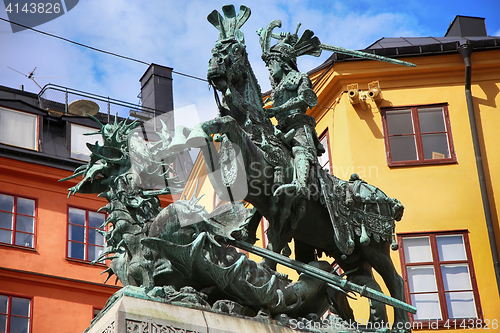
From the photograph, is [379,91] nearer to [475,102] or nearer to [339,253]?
[475,102]

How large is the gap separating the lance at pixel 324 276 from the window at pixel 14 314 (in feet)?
50.8

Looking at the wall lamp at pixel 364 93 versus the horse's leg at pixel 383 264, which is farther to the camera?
the wall lamp at pixel 364 93

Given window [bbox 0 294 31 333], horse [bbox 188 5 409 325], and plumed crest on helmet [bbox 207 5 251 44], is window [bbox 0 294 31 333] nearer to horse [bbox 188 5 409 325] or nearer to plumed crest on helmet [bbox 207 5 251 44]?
horse [bbox 188 5 409 325]

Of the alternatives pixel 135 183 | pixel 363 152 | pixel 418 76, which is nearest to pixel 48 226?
pixel 363 152

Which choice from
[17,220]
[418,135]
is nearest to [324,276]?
[418,135]

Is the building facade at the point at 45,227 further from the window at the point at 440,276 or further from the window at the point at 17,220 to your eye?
the window at the point at 440,276

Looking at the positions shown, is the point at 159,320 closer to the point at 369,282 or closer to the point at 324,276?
the point at 324,276

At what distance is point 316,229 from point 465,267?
1056cm

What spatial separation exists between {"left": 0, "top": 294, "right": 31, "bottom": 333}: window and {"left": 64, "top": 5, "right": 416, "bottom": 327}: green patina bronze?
13917mm

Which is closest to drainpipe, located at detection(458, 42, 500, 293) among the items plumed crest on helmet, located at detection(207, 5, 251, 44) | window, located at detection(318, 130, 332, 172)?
window, located at detection(318, 130, 332, 172)

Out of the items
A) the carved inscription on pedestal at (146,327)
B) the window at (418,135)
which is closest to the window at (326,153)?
the window at (418,135)

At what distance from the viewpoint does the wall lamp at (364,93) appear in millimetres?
24734

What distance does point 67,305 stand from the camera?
2683cm

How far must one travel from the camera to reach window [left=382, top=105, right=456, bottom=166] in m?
24.1
